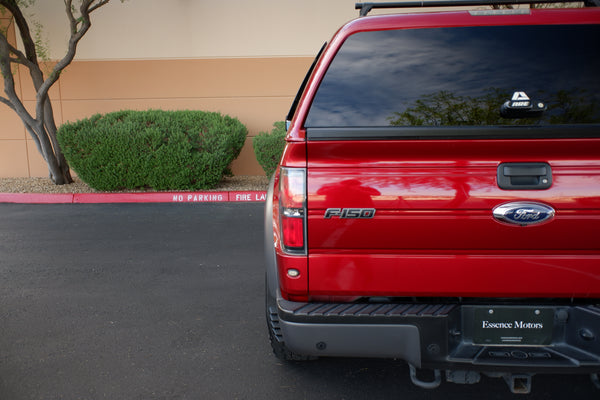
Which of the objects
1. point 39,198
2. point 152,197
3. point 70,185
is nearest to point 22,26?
point 70,185

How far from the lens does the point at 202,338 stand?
3.67m

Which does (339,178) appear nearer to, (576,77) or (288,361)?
(576,77)

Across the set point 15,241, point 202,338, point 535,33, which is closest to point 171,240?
point 15,241

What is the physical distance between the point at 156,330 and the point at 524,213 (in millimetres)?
2798

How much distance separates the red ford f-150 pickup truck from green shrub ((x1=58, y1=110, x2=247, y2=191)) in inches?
300

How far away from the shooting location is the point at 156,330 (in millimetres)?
3818

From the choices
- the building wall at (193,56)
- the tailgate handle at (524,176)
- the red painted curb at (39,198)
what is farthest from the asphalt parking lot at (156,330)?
the building wall at (193,56)

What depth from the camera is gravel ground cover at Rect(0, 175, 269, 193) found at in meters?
10.2

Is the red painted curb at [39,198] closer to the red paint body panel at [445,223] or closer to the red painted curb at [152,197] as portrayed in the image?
the red painted curb at [152,197]

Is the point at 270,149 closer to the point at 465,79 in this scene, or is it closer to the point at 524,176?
the point at 465,79

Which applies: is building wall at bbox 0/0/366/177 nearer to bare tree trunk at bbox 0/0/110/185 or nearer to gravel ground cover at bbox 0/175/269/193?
gravel ground cover at bbox 0/175/269/193

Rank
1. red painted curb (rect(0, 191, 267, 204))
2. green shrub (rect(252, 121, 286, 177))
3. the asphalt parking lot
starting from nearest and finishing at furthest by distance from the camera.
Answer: the asphalt parking lot → red painted curb (rect(0, 191, 267, 204)) → green shrub (rect(252, 121, 286, 177))

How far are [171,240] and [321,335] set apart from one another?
4.46 meters

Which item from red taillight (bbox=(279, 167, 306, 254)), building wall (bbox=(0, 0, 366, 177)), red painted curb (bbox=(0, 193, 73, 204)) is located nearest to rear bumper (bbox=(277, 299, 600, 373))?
red taillight (bbox=(279, 167, 306, 254))
